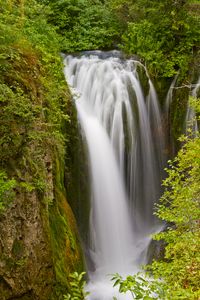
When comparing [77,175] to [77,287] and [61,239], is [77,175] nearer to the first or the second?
[61,239]

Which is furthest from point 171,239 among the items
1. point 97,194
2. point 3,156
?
point 97,194

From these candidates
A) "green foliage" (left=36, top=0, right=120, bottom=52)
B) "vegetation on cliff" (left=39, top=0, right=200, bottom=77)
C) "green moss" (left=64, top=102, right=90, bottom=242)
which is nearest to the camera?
"green moss" (left=64, top=102, right=90, bottom=242)

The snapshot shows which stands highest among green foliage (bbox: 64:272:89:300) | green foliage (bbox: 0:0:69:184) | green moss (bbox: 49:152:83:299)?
green foliage (bbox: 0:0:69:184)

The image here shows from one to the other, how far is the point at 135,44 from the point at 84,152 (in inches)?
201

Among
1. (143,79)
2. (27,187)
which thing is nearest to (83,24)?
(143,79)

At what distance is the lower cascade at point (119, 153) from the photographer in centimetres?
995

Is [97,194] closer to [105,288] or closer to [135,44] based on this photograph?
[105,288]

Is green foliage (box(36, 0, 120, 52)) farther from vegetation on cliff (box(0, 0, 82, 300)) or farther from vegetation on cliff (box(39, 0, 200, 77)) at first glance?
vegetation on cliff (box(0, 0, 82, 300))

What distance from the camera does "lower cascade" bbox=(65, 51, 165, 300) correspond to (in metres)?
9.95

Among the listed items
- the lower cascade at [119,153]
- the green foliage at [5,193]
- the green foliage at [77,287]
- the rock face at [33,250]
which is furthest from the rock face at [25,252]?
the lower cascade at [119,153]

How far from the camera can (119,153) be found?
1134 cm

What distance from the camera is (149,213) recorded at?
1135cm

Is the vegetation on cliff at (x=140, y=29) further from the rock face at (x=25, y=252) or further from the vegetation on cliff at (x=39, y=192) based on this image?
the rock face at (x=25, y=252)

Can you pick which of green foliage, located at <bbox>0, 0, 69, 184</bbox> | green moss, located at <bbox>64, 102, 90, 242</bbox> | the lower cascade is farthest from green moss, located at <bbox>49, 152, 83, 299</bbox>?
the lower cascade
